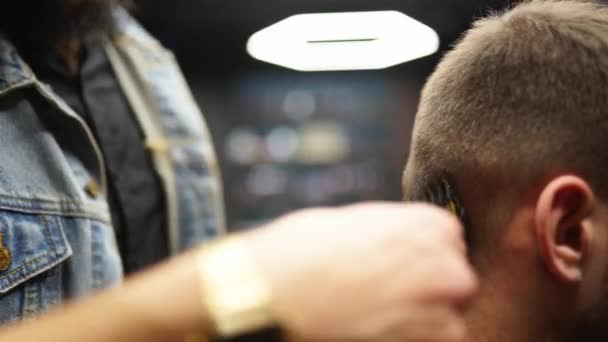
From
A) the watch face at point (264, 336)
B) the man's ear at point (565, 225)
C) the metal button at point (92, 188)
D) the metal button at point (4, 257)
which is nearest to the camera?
the watch face at point (264, 336)

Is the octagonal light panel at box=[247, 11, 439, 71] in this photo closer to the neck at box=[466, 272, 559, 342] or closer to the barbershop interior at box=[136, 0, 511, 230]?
the neck at box=[466, 272, 559, 342]

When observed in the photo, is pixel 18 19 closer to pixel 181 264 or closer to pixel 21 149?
pixel 21 149

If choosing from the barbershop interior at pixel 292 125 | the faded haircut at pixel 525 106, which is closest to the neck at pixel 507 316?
the faded haircut at pixel 525 106

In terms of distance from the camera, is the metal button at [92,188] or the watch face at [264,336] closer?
the watch face at [264,336]

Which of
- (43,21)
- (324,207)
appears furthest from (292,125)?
(324,207)

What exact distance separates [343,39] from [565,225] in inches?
35.0

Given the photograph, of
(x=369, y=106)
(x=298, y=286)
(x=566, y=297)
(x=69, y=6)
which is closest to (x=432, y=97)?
(x=566, y=297)

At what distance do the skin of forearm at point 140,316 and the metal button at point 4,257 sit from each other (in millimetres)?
630

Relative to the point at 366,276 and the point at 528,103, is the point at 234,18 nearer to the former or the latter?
the point at 528,103

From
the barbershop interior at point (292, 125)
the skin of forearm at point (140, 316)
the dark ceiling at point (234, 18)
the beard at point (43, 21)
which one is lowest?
the barbershop interior at point (292, 125)

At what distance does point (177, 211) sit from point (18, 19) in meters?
0.69

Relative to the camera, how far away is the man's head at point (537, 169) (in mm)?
1041

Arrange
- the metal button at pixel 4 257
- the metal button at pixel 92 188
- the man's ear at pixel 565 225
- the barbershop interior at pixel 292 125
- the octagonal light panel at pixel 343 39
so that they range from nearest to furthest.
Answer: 1. the man's ear at pixel 565 225
2. the metal button at pixel 4 257
3. the metal button at pixel 92 188
4. the octagonal light panel at pixel 343 39
5. the barbershop interior at pixel 292 125

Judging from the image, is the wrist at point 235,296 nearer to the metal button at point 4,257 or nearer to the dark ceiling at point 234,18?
the metal button at point 4,257
